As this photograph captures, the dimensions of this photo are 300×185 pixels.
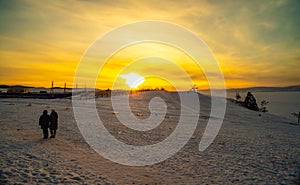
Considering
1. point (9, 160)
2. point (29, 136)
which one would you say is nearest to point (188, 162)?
point (9, 160)

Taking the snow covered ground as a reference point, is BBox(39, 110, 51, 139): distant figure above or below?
above

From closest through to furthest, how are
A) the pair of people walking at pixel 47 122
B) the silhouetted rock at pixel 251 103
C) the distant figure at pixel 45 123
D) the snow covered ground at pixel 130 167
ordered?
the snow covered ground at pixel 130 167 < the distant figure at pixel 45 123 < the pair of people walking at pixel 47 122 < the silhouetted rock at pixel 251 103

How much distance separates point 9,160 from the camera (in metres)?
10.6

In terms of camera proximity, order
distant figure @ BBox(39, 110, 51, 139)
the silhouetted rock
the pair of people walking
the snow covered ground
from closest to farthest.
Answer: the snow covered ground
distant figure @ BBox(39, 110, 51, 139)
the pair of people walking
the silhouetted rock

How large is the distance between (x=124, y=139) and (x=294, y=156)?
450 inches

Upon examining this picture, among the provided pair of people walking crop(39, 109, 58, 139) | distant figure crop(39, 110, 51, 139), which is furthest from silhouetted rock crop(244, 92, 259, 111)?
distant figure crop(39, 110, 51, 139)

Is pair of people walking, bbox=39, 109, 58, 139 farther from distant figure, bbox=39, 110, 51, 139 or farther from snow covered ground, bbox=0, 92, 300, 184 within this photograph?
snow covered ground, bbox=0, 92, 300, 184

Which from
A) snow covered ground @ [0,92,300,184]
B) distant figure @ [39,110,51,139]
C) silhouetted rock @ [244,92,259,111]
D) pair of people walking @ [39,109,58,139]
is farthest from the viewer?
silhouetted rock @ [244,92,259,111]

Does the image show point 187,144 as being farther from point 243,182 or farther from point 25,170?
point 25,170

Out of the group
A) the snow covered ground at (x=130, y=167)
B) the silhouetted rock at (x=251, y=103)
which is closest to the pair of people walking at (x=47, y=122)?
the snow covered ground at (x=130, y=167)

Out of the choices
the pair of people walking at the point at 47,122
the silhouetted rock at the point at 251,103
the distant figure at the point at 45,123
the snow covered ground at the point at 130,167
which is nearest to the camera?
the snow covered ground at the point at 130,167

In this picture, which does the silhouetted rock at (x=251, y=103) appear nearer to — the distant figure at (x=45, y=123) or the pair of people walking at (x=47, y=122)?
the pair of people walking at (x=47, y=122)

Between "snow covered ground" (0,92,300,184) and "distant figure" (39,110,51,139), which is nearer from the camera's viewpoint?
"snow covered ground" (0,92,300,184)

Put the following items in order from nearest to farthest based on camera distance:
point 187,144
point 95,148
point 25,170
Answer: point 25,170
point 95,148
point 187,144
